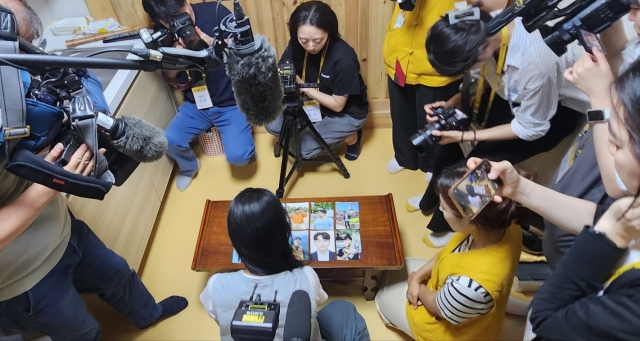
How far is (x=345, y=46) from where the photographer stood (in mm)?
2186

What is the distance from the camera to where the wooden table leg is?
1.83m

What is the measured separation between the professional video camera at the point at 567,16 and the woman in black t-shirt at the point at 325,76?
42.5 inches

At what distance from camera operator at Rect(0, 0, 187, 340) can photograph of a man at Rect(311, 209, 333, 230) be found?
822 millimetres

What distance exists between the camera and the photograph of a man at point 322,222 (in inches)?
72.1

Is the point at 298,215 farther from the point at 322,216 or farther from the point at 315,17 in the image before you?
the point at 315,17

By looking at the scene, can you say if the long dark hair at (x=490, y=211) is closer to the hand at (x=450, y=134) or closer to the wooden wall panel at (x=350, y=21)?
the hand at (x=450, y=134)

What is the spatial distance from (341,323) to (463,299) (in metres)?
0.58

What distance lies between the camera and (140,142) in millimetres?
1114

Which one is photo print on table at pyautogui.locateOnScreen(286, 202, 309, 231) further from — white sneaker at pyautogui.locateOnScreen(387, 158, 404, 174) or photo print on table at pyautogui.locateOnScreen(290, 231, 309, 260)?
white sneaker at pyautogui.locateOnScreen(387, 158, 404, 174)

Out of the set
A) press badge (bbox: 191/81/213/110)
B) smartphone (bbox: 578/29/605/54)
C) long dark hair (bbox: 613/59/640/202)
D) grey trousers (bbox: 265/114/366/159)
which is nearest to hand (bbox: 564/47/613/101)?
smartphone (bbox: 578/29/605/54)

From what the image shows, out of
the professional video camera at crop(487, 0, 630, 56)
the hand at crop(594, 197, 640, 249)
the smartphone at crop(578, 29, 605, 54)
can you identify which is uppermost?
the professional video camera at crop(487, 0, 630, 56)

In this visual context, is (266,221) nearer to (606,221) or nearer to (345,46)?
(606,221)

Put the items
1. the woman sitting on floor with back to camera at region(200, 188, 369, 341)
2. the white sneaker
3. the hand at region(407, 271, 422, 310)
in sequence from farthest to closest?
1. the white sneaker
2. the hand at region(407, 271, 422, 310)
3. the woman sitting on floor with back to camera at region(200, 188, 369, 341)

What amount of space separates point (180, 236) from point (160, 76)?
960 mm
